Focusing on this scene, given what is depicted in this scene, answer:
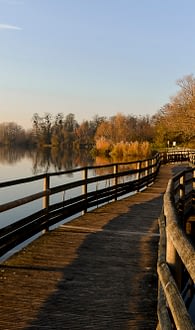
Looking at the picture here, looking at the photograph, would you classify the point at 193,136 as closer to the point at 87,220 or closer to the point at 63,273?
the point at 87,220

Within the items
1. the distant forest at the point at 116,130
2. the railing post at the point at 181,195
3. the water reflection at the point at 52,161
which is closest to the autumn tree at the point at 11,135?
the distant forest at the point at 116,130

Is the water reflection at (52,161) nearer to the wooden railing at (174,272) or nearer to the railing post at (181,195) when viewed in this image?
the railing post at (181,195)

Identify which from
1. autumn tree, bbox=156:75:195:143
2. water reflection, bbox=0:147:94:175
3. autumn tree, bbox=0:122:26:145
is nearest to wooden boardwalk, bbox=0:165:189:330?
water reflection, bbox=0:147:94:175

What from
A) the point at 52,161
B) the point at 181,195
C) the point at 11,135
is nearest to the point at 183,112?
the point at 52,161

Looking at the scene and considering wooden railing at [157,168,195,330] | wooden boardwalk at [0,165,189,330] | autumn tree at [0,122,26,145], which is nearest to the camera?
wooden railing at [157,168,195,330]

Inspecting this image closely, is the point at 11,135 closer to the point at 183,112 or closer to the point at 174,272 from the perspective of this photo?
the point at 183,112

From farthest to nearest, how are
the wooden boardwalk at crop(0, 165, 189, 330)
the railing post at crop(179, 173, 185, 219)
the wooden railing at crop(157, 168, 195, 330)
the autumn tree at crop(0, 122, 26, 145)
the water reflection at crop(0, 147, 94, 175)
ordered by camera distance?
the autumn tree at crop(0, 122, 26, 145), the water reflection at crop(0, 147, 94, 175), the railing post at crop(179, 173, 185, 219), the wooden boardwalk at crop(0, 165, 189, 330), the wooden railing at crop(157, 168, 195, 330)

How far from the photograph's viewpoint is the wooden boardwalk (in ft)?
14.4

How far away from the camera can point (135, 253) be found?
7.02 metres

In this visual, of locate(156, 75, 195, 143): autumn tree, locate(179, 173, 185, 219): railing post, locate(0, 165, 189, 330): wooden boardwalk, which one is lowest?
locate(0, 165, 189, 330): wooden boardwalk

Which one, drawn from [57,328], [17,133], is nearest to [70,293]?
[57,328]

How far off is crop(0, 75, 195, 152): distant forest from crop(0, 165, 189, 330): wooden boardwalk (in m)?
41.8

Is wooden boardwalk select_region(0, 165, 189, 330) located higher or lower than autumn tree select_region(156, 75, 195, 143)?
lower

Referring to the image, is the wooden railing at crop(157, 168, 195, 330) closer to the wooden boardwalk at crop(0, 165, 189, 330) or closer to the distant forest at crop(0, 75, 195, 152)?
the wooden boardwalk at crop(0, 165, 189, 330)
